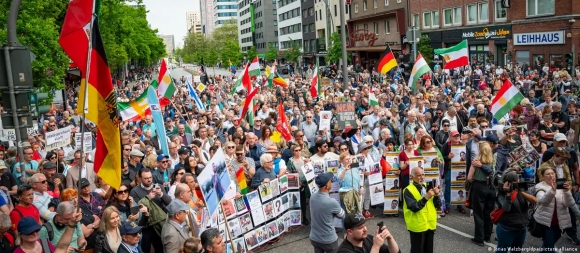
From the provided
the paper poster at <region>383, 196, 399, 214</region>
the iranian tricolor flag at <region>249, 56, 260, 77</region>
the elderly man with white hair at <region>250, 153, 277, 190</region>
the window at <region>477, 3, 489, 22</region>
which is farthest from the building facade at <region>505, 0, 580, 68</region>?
the elderly man with white hair at <region>250, 153, 277, 190</region>

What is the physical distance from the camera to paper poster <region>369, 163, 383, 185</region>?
9.95 metres

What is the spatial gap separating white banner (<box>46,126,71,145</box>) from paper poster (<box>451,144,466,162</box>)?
25.2 ft

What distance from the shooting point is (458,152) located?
32.6ft

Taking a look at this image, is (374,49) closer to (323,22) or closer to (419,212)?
(323,22)

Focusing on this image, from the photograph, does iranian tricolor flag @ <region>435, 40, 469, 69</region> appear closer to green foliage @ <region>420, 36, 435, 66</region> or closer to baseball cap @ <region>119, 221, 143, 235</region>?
baseball cap @ <region>119, 221, 143, 235</region>

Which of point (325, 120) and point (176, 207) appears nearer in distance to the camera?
point (176, 207)

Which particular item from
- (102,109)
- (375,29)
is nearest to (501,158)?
(102,109)

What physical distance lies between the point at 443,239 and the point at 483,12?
33.7 meters

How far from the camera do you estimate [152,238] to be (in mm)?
7062

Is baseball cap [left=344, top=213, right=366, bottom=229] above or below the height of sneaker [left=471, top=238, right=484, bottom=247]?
above

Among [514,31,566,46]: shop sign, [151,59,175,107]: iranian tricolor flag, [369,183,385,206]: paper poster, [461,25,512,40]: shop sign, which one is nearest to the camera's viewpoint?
[369,183,385,206]: paper poster

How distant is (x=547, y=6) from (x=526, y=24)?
6.43 ft

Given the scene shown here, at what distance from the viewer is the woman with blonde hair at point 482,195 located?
8.31 meters

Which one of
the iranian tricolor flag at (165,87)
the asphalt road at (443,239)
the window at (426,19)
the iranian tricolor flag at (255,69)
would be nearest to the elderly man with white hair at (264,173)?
the asphalt road at (443,239)
